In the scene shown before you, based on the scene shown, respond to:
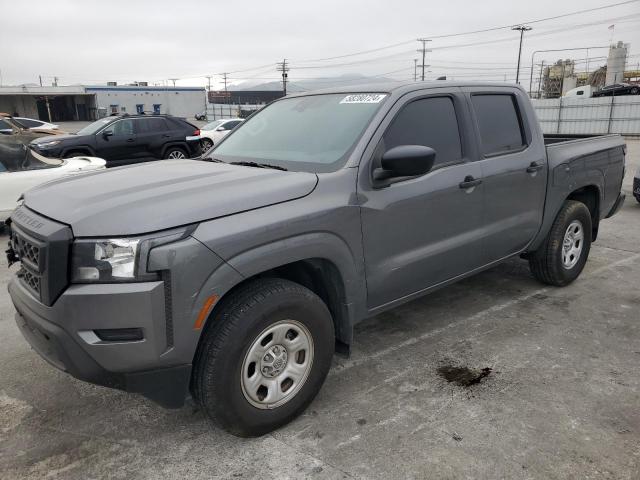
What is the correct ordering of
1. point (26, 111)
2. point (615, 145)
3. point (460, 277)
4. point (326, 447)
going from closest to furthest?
point (326, 447)
point (460, 277)
point (615, 145)
point (26, 111)

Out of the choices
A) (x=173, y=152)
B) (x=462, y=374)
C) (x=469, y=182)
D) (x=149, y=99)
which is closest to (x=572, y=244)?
(x=469, y=182)

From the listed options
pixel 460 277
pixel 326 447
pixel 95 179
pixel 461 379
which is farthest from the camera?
pixel 460 277

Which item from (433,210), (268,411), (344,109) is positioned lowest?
(268,411)

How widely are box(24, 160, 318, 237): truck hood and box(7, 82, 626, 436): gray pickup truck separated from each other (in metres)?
0.01

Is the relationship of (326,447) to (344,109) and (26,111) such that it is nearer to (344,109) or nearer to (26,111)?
(344,109)

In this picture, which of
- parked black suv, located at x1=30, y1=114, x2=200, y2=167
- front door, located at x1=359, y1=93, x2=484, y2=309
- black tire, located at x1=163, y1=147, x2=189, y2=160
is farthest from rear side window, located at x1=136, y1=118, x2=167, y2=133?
front door, located at x1=359, y1=93, x2=484, y2=309

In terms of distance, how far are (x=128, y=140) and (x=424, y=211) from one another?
457 inches

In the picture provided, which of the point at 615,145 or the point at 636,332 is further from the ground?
the point at 615,145

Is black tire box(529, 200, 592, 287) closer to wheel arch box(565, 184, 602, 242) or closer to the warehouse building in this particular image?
wheel arch box(565, 184, 602, 242)

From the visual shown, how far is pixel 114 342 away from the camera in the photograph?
7.56 ft

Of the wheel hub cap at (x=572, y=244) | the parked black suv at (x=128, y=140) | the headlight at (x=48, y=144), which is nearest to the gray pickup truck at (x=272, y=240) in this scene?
the wheel hub cap at (x=572, y=244)

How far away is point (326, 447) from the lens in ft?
9.09

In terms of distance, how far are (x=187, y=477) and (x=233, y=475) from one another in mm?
229

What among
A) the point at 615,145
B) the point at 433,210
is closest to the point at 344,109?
the point at 433,210
